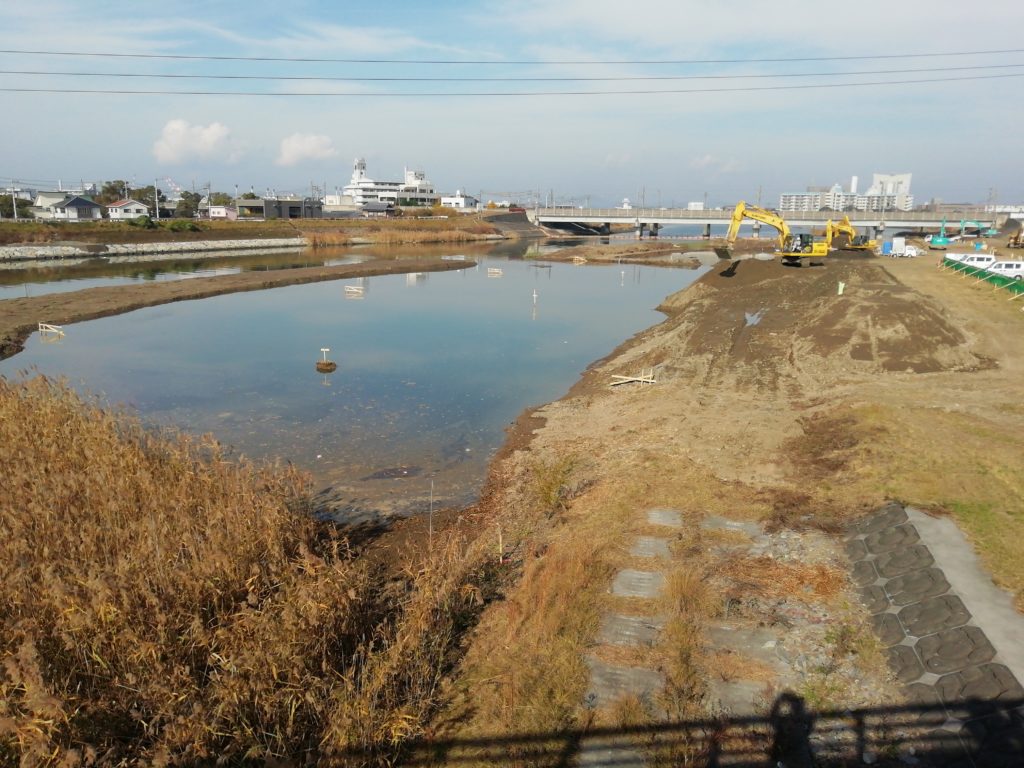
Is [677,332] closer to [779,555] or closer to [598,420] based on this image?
[598,420]

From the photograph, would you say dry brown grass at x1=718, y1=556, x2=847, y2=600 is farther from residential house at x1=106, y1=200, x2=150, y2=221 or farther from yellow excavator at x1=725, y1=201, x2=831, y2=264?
residential house at x1=106, y1=200, x2=150, y2=221

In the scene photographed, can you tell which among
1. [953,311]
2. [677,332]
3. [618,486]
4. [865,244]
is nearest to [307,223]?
[865,244]

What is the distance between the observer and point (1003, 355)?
73.5ft

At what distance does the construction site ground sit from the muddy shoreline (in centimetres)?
2807

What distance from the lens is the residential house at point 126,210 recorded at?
102125 millimetres

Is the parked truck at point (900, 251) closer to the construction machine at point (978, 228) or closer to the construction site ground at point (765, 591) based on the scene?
the construction site ground at point (765, 591)

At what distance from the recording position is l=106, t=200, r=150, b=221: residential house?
102 meters

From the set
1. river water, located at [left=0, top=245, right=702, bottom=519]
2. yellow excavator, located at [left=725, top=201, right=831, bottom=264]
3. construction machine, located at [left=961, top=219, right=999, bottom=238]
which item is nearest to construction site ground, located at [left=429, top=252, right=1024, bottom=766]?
river water, located at [left=0, top=245, right=702, bottom=519]

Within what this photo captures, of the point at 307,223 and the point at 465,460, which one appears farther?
the point at 307,223


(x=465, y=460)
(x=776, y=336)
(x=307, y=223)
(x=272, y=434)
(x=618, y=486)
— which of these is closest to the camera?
(x=618, y=486)

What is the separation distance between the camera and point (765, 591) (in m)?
9.15

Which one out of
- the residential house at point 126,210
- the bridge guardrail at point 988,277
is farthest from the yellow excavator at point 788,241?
the residential house at point 126,210

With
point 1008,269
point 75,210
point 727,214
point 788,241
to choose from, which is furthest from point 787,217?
point 75,210

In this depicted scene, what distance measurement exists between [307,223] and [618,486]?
338ft
